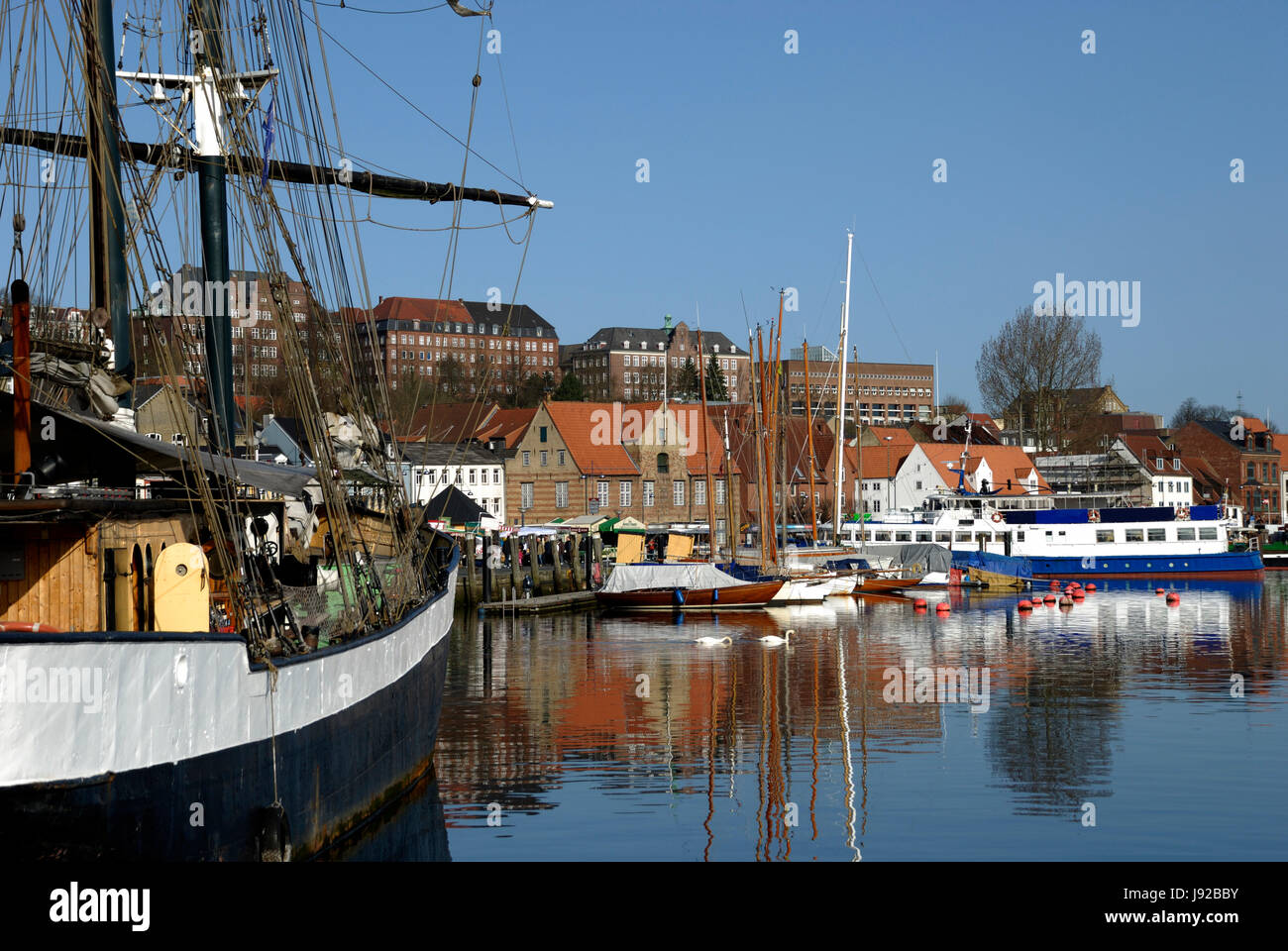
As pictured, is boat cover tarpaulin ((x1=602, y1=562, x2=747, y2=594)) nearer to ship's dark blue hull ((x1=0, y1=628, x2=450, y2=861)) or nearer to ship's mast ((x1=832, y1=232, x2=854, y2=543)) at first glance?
ship's mast ((x1=832, y1=232, x2=854, y2=543))

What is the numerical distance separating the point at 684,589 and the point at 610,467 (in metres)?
35.9

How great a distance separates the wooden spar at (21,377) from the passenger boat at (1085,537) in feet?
192

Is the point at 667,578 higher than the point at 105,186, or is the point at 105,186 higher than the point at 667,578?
the point at 105,186

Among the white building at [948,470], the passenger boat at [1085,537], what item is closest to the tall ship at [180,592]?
the passenger boat at [1085,537]

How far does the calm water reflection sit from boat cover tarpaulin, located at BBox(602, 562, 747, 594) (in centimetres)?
789

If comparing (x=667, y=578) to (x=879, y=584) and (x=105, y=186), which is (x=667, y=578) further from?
(x=105, y=186)

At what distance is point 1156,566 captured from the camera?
69.8 meters

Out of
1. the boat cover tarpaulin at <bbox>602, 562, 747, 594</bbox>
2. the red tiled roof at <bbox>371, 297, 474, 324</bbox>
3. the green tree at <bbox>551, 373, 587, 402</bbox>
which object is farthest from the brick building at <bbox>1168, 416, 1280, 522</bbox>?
the red tiled roof at <bbox>371, 297, 474, 324</bbox>

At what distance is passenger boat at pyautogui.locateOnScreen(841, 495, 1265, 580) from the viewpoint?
68438 mm

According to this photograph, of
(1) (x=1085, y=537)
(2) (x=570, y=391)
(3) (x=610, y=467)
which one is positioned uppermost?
(2) (x=570, y=391)

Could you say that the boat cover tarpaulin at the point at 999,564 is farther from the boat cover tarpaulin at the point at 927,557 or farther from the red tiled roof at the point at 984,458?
the red tiled roof at the point at 984,458

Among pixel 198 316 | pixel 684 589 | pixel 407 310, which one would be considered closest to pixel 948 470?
pixel 684 589

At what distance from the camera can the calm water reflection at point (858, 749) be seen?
1620 centimetres
